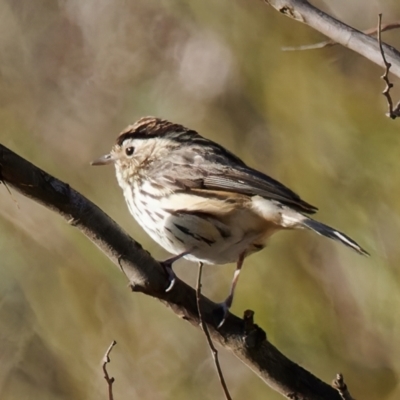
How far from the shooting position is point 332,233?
12.1 feet

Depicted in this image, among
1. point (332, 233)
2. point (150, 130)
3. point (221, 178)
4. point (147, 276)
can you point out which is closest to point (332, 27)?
point (332, 233)

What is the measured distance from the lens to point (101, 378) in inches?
251

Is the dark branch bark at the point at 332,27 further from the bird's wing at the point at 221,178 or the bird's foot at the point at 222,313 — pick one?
the bird's foot at the point at 222,313

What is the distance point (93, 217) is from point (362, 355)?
3.38 m

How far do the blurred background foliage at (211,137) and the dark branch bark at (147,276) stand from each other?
7.89 feet

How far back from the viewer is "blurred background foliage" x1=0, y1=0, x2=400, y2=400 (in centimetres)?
611

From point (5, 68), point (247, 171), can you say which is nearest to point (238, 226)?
point (247, 171)

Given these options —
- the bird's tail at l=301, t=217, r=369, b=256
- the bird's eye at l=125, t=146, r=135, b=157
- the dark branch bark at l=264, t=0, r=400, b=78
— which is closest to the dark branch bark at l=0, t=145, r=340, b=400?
the bird's tail at l=301, t=217, r=369, b=256

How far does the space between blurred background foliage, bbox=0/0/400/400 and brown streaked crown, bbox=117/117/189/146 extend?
5.14ft

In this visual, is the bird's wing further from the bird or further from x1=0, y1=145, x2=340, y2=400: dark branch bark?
x1=0, y1=145, x2=340, y2=400: dark branch bark

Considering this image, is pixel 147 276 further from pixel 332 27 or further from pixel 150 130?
pixel 150 130

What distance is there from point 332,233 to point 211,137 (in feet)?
8.94

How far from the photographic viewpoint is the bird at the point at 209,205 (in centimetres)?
406

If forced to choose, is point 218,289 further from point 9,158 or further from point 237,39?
point 9,158
